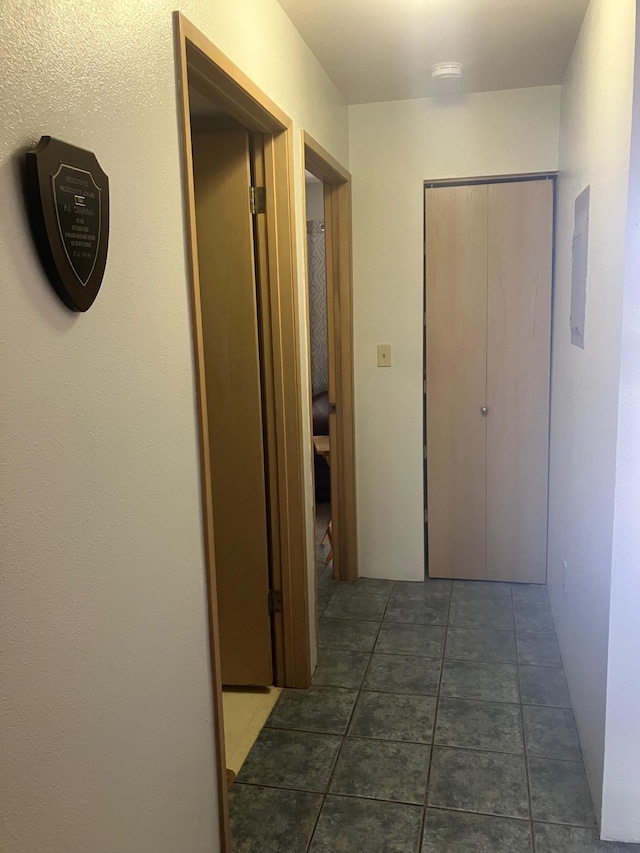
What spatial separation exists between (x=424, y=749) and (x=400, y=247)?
7.37ft

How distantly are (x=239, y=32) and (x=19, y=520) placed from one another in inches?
59.1

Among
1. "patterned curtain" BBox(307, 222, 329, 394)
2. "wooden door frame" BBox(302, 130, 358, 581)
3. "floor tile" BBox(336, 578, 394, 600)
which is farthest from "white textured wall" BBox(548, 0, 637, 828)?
"patterned curtain" BBox(307, 222, 329, 394)

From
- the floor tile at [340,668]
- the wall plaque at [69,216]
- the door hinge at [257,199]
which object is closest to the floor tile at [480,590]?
the floor tile at [340,668]

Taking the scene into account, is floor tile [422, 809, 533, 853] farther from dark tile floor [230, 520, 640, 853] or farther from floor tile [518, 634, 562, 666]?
floor tile [518, 634, 562, 666]

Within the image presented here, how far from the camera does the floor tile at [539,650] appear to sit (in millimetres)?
2811

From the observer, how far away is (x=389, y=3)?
2273mm

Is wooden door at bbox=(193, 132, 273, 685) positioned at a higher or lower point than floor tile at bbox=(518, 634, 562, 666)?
higher

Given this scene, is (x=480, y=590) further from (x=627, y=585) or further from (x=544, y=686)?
(x=627, y=585)

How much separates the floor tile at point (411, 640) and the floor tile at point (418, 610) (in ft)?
0.18

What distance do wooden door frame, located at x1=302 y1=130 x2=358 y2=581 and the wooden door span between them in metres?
0.90

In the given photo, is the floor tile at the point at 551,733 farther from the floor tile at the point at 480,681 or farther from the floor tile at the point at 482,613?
the floor tile at the point at 482,613

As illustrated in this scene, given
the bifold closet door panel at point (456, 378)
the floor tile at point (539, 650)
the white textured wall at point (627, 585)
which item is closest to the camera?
the white textured wall at point (627, 585)

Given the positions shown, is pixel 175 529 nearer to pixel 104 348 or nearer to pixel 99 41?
pixel 104 348

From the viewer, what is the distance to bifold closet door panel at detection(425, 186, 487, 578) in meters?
3.38
